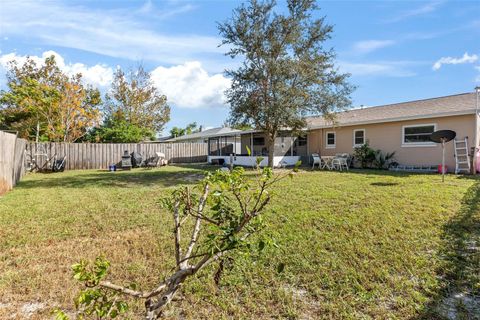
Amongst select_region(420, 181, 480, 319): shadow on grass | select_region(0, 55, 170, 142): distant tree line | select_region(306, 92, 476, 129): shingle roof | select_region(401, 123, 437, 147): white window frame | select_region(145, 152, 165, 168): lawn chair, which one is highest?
select_region(0, 55, 170, 142): distant tree line

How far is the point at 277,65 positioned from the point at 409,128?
23.2ft

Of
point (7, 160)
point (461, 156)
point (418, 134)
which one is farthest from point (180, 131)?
point (461, 156)

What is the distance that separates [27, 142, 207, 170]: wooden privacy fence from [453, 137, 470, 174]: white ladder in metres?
17.1

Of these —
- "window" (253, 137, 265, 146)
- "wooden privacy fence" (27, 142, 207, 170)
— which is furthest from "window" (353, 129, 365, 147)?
"wooden privacy fence" (27, 142, 207, 170)

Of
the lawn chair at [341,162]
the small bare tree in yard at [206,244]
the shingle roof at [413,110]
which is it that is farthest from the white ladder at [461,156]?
the small bare tree in yard at [206,244]

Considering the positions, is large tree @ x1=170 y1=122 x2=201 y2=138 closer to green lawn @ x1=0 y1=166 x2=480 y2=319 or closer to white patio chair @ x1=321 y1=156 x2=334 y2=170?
white patio chair @ x1=321 y1=156 x2=334 y2=170

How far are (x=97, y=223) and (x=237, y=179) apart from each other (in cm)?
475

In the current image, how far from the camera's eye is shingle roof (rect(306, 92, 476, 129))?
464 inches

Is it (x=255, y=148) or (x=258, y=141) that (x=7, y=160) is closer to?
(x=255, y=148)

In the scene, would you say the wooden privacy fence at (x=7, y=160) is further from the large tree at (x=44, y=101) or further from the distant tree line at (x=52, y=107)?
the large tree at (x=44, y=101)

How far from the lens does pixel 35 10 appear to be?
263 inches

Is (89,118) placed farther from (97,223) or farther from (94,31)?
(97,223)

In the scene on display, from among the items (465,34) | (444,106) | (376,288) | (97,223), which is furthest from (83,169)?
(465,34)

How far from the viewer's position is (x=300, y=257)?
3645 millimetres
